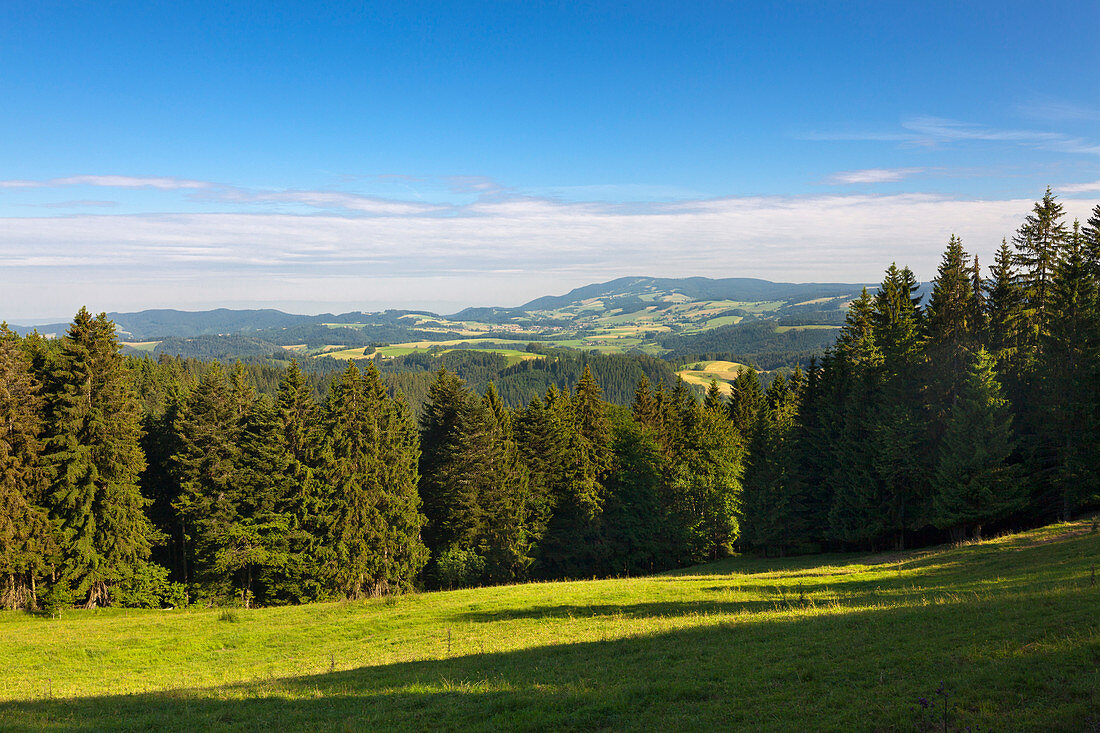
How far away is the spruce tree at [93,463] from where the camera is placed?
35469 millimetres

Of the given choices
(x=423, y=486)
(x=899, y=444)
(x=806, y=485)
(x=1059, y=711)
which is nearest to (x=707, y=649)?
(x=1059, y=711)

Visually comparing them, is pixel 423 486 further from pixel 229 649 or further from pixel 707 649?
pixel 707 649

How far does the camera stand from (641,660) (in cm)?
1560

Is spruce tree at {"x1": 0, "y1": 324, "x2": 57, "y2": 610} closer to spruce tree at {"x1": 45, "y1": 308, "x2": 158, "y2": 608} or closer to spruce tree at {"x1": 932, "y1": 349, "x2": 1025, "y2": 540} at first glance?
spruce tree at {"x1": 45, "y1": 308, "x2": 158, "y2": 608}

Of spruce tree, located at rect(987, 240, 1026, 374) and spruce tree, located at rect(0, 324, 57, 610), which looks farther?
spruce tree, located at rect(987, 240, 1026, 374)

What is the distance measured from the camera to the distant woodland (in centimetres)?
3522

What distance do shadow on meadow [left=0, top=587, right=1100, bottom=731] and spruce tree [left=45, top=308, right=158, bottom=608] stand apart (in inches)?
974

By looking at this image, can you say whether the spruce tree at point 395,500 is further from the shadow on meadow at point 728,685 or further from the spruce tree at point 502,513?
the shadow on meadow at point 728,685

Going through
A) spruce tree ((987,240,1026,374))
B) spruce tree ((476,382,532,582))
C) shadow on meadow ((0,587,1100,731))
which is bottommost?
spruce tree ((476,382,532,582))

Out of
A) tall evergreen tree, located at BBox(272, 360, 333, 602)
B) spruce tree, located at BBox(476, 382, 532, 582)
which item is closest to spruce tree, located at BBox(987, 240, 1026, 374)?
spruce tree, located at BBox(476, 382, 532, 582)

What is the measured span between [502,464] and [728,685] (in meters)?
37.7

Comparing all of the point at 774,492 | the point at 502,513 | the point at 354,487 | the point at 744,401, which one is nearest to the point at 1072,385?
the point at 774,492

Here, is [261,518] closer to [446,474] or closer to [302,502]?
[302,502]

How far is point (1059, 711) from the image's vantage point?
341 inches
